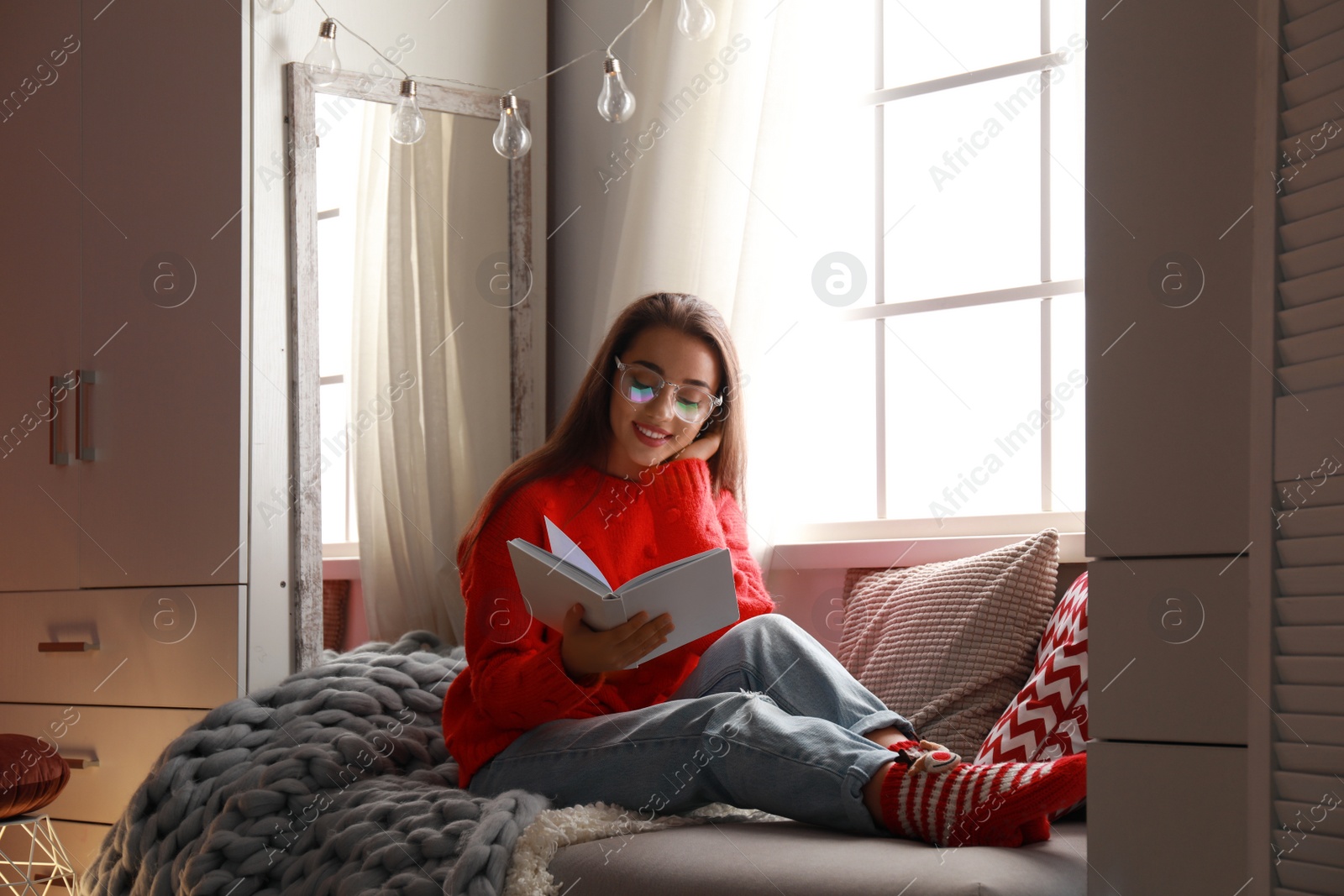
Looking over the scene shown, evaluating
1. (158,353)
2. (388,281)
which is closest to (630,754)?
(388,281)

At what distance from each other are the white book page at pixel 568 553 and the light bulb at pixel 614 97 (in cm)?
99

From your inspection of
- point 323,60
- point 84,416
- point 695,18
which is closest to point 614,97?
point 695,18

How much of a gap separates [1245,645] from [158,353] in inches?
77.9

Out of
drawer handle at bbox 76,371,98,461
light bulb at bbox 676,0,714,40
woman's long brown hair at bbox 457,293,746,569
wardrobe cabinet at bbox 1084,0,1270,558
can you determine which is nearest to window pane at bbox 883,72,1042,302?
light bulb at bbox 676,0,714,40

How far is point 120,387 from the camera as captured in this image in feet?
7.66

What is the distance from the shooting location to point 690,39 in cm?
231

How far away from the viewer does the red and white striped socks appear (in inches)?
47.0

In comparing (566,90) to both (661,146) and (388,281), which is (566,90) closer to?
(661,146)

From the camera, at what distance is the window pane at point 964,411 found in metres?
2.12

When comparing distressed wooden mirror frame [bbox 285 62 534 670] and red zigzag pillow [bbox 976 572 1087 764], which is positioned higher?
distressed wooden mirror frame [bbox 285 62 534 670]

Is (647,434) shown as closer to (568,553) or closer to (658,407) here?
(658,407)

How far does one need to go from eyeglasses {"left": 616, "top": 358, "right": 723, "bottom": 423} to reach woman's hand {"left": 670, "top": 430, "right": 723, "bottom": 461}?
0.08 metres

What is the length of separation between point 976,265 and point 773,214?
0.39 m

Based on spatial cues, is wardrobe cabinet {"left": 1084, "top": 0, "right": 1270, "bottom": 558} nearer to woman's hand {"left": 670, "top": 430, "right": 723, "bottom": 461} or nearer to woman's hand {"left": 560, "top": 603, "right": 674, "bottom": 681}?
woman's hand {"left": 560, "top": 603, "right": 674, "bottom": 681}
